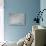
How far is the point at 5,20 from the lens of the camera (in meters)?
5.09

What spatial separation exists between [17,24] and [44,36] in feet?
9.31

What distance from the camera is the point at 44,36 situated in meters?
2.38

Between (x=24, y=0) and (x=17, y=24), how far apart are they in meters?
0.96

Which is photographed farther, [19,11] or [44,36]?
[19,11]

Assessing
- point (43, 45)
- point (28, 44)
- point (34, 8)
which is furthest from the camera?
point (34, 8)

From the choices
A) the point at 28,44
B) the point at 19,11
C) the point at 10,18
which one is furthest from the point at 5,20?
the point at 28,44

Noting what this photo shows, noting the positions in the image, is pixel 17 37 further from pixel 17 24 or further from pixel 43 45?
pixel 43 45

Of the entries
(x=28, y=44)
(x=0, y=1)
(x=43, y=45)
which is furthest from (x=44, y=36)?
(x=0, y=1)

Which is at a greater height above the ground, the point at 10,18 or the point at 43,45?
the point at 10,18

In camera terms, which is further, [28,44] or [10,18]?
[10,18]

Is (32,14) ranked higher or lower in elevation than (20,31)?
higher

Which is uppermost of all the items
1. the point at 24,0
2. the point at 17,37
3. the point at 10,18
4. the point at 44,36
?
the point at 24,0

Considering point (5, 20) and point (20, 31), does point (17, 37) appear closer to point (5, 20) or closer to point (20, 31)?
point (20, 31)

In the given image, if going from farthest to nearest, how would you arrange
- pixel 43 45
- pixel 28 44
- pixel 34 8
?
pixel 34 8 → pixel 28 44 → pixel 43 45
